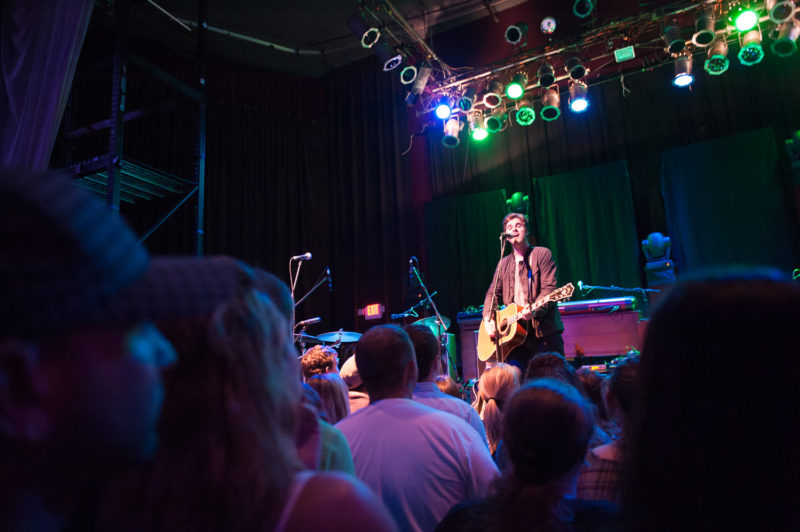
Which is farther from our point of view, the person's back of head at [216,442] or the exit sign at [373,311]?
the exit sign at [373,311]

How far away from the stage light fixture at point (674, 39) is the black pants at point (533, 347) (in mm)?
4315

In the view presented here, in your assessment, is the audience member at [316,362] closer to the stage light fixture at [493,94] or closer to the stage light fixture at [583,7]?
the stage light fixture at [493,94]

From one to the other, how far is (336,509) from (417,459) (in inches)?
51.3

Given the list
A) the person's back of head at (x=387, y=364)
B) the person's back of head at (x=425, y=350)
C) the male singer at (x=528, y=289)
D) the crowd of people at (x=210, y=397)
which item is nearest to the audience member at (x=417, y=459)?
the person's back of head at (x=387, y=364)

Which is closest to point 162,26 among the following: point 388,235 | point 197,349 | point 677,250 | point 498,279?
point 388,235

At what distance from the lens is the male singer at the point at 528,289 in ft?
16.5

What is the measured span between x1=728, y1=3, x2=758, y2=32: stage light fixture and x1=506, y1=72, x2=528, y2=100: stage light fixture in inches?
107

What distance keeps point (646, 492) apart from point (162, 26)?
10.7 m

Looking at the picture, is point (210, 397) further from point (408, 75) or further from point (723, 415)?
point (408, 75)

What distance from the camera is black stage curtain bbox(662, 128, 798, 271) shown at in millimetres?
7566

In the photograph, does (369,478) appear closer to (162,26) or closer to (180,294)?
(180,294)

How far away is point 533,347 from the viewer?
16.7 feet

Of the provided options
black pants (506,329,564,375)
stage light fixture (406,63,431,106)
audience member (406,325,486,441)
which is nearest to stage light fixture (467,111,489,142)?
stage light fixture (406,63,431,106)

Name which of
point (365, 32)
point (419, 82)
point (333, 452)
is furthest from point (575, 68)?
point (333, 452)
